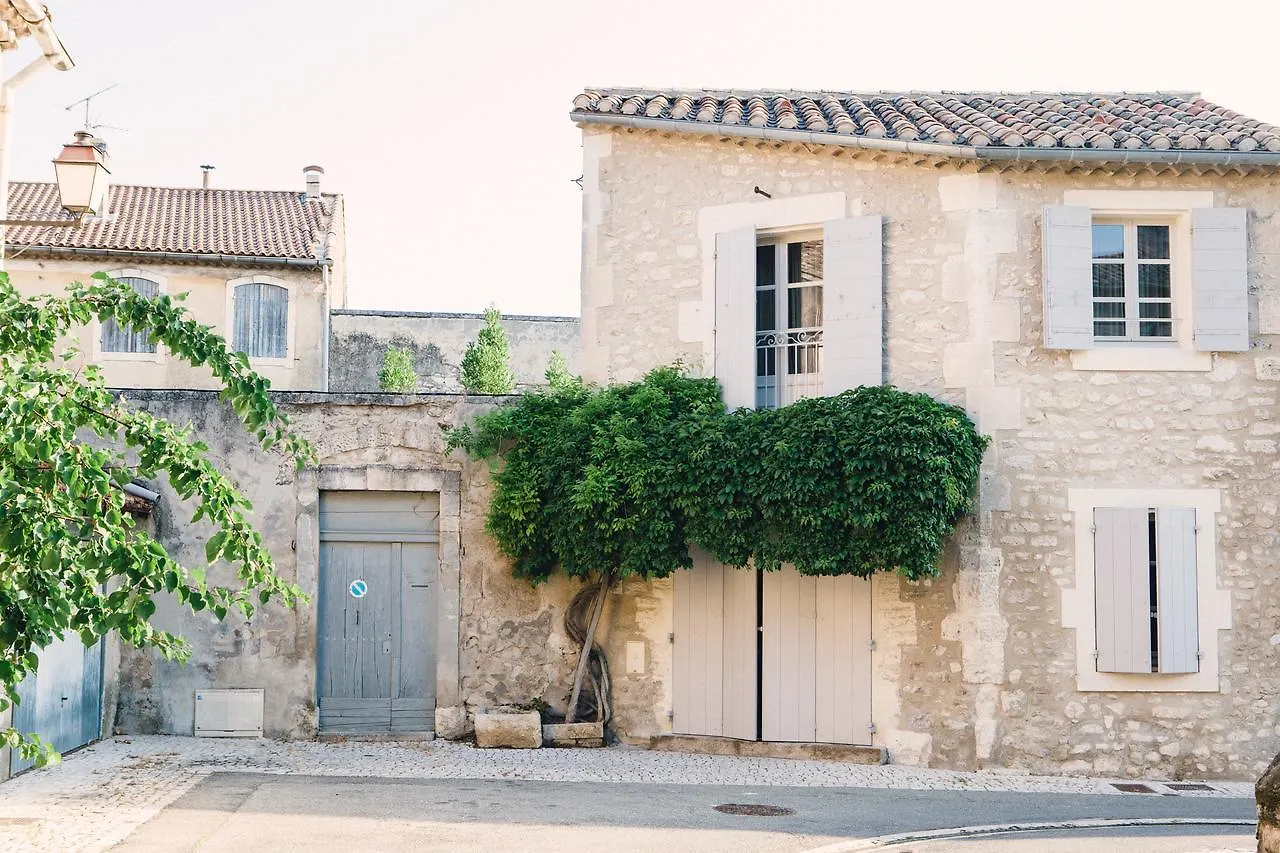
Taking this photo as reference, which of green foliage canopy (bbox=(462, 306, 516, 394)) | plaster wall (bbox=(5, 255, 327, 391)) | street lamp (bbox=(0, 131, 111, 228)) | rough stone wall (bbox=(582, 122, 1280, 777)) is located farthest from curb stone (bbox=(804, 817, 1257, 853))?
green foliage canopy (bbox=(462, 306, 516, 394))

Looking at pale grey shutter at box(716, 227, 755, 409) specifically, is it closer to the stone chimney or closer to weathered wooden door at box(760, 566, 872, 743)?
weathered wooden door at box(760, 566, 872, 743)

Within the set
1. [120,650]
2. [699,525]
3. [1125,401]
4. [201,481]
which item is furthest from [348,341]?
[201,481]

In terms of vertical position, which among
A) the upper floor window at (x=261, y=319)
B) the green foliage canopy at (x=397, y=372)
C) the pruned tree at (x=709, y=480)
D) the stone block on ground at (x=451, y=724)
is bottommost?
the stone block on ground at (x=451, y=724)

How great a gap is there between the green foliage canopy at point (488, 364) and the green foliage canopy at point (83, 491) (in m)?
17.3

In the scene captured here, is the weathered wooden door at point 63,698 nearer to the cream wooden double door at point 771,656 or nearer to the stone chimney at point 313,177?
the cream wooden double door at point 771,656

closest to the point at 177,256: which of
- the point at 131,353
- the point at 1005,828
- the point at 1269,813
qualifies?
the point at 131,353

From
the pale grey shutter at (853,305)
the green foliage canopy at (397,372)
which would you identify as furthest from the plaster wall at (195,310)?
the pale grey shutter at (853,305)

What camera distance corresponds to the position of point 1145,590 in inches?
428

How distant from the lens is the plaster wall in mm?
21469

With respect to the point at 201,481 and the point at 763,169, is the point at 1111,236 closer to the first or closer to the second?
the point at 763,169

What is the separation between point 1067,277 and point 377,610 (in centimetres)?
689

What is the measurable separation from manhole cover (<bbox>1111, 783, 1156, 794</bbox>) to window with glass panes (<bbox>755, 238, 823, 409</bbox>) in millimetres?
4076

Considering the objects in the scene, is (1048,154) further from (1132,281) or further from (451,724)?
(451,724)

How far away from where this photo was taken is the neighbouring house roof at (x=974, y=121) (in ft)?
35.9
